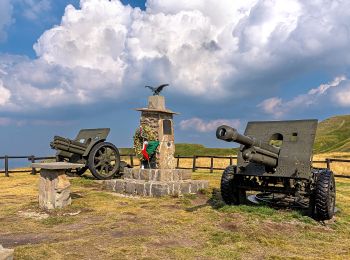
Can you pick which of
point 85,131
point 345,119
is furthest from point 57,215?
point 345,119

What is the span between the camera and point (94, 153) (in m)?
15.2

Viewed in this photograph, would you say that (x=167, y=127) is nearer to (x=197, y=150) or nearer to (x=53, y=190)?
(x=53, y=190)

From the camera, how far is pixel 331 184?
26.9 feet

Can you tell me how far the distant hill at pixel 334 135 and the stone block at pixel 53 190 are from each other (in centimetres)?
5043

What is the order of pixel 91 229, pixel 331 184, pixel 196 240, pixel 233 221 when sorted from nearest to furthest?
1. pixel 196 240
2. pixel 91 229
3. pixel 233 221
4. pixel 331 184

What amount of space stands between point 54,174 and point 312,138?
628 centimetres

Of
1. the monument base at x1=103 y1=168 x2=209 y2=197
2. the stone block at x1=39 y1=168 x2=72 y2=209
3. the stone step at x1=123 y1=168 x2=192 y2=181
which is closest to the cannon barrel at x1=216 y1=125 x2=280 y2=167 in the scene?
the monument base at x1=103 y1=168 x2=209 y2=197

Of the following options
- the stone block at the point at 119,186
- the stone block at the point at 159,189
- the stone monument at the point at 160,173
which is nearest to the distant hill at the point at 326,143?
the stone monument at the point at 160,173

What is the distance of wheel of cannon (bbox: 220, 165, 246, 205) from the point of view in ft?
29.9

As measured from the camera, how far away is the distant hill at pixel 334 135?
58500 mm

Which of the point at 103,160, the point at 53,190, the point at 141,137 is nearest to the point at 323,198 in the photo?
the point at 53,190

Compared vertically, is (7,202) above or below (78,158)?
below

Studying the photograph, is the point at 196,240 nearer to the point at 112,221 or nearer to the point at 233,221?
the point at 233,221

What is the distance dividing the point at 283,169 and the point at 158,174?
5.04 m
